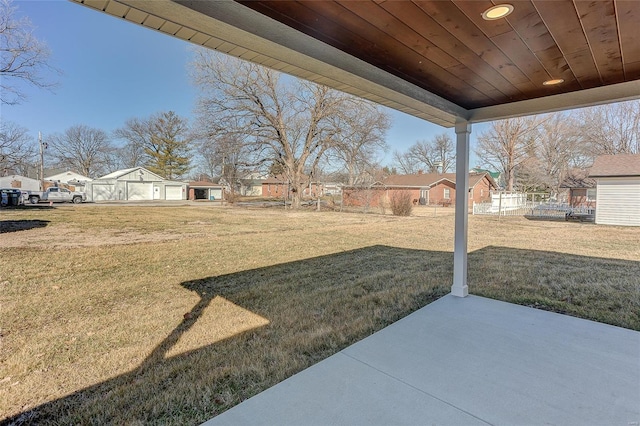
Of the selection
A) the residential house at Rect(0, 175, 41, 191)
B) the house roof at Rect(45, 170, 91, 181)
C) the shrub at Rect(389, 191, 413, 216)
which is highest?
the house roof at Rect(45, 170, 91, 181)

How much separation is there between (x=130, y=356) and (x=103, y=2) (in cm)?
248

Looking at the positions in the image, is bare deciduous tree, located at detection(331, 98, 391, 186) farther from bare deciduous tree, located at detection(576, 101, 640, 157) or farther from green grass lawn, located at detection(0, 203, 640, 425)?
bare deciduous tree, located at detection(576, 101, 640, 157)

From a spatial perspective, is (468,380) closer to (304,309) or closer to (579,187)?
(304,309)

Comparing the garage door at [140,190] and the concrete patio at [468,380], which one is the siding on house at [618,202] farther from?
the garage door at [140,190]

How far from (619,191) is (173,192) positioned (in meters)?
37.0

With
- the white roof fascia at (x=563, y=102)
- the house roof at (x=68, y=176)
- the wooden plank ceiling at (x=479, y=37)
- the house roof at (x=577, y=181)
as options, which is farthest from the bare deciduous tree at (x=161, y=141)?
the house roof at (x=577, y=181)

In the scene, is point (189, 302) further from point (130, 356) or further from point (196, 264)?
point (196, 264)

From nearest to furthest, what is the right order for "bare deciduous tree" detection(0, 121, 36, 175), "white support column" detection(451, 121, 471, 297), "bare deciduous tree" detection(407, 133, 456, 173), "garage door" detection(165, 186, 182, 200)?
1. "white support column" detection(451, 121, 471, 297)
2. "bare deciduous tree" detection(0, 121, 36, 175)
3. "garage door" detection(165, 186, 182, 200)
4. "bare deciduous tree" detection(407, 133, 456, 173)

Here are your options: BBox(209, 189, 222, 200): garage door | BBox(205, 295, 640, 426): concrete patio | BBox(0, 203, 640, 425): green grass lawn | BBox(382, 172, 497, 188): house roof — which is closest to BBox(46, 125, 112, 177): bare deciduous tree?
BBox(209, 189, 222, 200): garage door

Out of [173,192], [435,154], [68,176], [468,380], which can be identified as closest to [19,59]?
[468,380]

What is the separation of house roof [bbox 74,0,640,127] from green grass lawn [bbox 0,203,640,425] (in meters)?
2.21

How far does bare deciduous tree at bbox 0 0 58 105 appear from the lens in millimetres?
9398

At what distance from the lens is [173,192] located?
114ft

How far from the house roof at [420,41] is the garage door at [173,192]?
35988 mm
